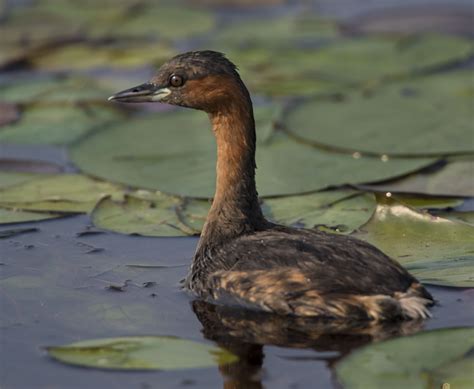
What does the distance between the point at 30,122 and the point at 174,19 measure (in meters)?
4.17

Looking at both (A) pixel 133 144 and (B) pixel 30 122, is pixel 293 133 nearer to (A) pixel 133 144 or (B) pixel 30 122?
(A) pixel 133 144

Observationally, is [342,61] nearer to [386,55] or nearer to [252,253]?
[386,55]

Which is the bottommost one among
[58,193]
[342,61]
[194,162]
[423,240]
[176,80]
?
[423,240]

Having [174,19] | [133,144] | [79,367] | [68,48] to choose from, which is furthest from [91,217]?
[174,19]

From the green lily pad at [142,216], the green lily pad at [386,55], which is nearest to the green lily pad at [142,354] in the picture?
the green lily pad at [142,216]

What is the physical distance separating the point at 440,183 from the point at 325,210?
3.45 feet

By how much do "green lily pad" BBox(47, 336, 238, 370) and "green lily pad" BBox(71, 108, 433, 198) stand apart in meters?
2.57

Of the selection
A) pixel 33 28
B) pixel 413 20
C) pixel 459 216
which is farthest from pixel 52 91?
pixel 459 216

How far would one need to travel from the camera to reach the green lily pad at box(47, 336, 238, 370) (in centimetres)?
605

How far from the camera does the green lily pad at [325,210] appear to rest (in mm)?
8133

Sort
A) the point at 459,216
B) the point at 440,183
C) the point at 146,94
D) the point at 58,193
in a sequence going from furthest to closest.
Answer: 1. the point at 58,193
2. the point at 440,183
3. the point at 459,216
4. the point at 146,94

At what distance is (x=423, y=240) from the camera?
764cm

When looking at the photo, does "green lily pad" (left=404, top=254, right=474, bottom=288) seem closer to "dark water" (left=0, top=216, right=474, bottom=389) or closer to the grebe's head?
"dark water" (left=0, top=216, right=474, bottom=389)

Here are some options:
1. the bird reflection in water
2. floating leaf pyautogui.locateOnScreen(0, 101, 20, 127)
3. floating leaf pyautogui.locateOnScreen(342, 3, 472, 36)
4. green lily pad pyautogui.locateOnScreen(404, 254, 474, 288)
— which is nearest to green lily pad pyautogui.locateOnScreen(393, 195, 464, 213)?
green lily pad pyautogui.locateOnScreen(404, 254, 474, 288)
